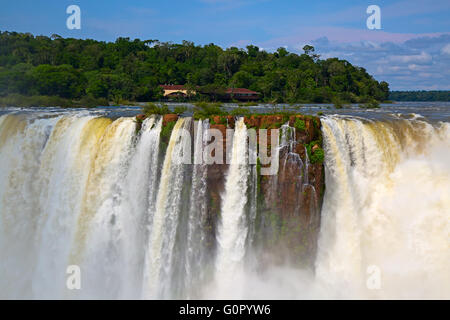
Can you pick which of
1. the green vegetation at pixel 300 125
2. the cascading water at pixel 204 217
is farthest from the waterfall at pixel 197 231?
the green vegetation at pixel 300 125

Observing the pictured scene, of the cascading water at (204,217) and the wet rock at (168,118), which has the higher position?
the wet rock at (168,118)

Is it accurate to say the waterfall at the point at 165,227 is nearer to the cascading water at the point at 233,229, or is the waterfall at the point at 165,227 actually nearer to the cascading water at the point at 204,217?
the cascading water at the point at 204,217

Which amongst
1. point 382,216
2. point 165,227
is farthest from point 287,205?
point 165,227

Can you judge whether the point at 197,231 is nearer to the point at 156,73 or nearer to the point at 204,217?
the point at 204,217

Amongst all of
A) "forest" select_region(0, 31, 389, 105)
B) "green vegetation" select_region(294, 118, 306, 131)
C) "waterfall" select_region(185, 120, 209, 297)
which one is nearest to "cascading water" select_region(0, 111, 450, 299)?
"waterfall" select_region(185, 120, 209, 297)

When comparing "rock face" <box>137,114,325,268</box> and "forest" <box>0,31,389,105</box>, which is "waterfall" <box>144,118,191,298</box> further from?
"forest" <box>0,31,389,105</box>

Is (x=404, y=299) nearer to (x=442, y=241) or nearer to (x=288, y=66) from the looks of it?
(x=442, y=241)
